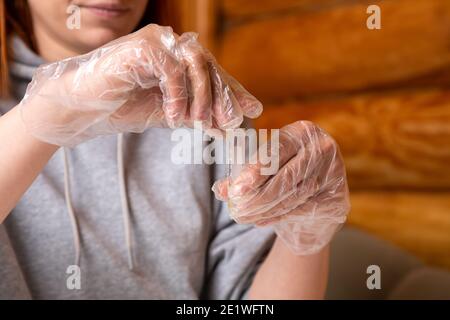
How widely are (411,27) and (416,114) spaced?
6.6 inches

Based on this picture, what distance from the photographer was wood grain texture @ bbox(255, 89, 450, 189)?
47.3 inches

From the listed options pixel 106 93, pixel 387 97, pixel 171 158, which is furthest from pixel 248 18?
pixel 106 93

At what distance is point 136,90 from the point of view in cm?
65

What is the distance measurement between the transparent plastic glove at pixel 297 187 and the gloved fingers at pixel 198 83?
0.08 meters

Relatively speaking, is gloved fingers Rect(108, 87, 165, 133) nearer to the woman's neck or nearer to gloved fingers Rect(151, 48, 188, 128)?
gloved fingers Rect(151, 48, 188, 128)

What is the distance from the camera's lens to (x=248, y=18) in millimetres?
1617

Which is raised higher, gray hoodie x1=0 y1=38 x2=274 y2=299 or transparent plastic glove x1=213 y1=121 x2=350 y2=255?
transparent plastic glove x1=213 y1=121 x2=350 y2=255

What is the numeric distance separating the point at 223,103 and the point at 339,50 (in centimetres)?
80

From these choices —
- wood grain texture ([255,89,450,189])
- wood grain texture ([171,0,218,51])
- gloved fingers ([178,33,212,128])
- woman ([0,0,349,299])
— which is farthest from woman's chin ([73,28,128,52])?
wood grain texture ([171,0,218,51])

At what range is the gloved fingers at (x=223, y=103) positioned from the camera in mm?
625

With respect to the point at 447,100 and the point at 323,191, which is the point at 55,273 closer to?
the point at 323,191

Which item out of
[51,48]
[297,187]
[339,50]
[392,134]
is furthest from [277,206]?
[339,50]

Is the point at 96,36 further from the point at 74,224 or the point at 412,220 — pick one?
the point at 412,220

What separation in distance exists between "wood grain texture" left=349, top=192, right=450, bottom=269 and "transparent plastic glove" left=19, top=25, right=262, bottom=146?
736 millimetres
